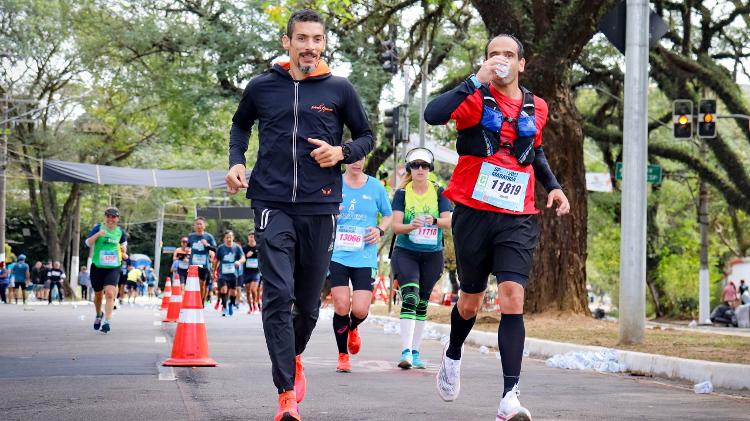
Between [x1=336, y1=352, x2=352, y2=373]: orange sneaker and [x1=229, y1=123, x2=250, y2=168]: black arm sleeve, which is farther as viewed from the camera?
[x1=336, y1=352, x2=352, y2=373]: orange sneaker

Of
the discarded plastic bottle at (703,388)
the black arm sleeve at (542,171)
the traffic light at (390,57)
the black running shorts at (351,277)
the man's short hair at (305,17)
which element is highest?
the traffic light at (390,57)

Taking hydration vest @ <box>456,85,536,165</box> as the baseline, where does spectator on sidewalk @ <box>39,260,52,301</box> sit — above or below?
below

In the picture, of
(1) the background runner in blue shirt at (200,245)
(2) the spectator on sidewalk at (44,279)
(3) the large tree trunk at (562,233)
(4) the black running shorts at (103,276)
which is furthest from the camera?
(2) the spectator on sidewalk at (44,279)

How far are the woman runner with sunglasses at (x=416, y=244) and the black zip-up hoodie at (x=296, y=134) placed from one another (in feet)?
14.6

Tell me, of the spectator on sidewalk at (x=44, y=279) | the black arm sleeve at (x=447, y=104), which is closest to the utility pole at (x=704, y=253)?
the spectator on sidewalk at (x=44, y=279)

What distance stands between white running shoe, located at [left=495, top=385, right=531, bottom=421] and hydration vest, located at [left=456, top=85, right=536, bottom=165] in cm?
138

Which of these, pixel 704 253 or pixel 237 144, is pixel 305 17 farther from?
pixel 704 253

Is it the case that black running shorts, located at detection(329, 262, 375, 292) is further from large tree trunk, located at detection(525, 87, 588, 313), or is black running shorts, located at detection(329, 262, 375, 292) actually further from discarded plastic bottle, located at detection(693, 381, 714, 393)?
large tree trunk, located at detection(525, 87, 588, 313)

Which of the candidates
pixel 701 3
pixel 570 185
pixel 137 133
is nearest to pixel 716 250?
pixel 701 3

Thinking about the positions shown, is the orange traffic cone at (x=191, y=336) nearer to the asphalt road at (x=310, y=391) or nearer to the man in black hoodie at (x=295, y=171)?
the asphalt road at (x=310, y=391)

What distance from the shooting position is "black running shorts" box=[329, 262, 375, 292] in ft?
36.9

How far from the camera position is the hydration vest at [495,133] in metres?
6.99

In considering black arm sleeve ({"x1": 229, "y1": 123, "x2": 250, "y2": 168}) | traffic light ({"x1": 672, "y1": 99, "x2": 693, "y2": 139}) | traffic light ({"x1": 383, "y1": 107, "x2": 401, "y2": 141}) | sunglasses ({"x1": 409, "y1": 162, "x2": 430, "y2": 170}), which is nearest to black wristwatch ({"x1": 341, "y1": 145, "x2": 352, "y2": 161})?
black arm sleeve ({"x1": 229, "y1": 123, "x2": 250, "y2": 168})

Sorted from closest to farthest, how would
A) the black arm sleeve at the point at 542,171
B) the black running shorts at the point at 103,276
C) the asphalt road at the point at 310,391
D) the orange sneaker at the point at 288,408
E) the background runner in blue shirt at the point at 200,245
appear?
the orange sneaker at the point at 288,408 < the black arm sleeve at the point at 542,171 < the asphalt road at the point at 310,391 < the black running shorts at the point at 103,276 < the background runner in blue shirt at the point at 200,245
